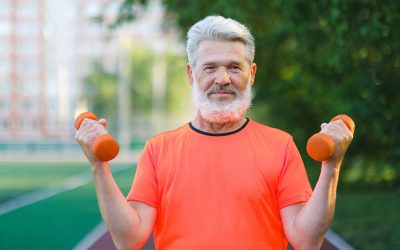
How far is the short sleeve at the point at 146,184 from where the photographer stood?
8.98 ft

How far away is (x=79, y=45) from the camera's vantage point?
9731cm

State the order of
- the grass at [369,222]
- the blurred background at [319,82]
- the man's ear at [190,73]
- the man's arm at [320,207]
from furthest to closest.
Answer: the blurred background at [319,82] < the grass at [369,222] < the man's ear at [190,73] < the man's arm at [320,207]

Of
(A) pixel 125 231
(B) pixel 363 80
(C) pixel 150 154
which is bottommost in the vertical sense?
(B) pixel 363 80

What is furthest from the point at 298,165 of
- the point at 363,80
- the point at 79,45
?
the point at 79,45

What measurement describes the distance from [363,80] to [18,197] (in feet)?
31.3

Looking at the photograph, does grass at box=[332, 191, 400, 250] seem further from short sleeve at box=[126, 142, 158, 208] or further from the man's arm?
short sleeve at box=[126, 142, 158, 208]

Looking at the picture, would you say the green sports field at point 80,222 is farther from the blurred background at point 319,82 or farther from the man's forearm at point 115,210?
the man's forearm at point 115,210

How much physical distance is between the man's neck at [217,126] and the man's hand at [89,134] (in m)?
0.52

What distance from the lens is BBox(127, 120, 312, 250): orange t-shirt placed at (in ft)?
8.75

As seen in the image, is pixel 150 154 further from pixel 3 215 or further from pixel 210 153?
pixel 3 215

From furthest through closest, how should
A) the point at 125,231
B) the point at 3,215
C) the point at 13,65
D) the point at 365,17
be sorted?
the point at 13,65 → the point at 3,215 → the point at 365,17 → the point at 125,231

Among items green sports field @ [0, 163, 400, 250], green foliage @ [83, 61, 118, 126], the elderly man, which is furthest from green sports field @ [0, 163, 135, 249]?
green foliage @ [83, 61, 118, 126]

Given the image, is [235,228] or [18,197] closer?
[235,228]

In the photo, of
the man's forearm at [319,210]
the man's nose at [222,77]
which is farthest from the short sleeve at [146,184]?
the man's forearm at [319,210]
